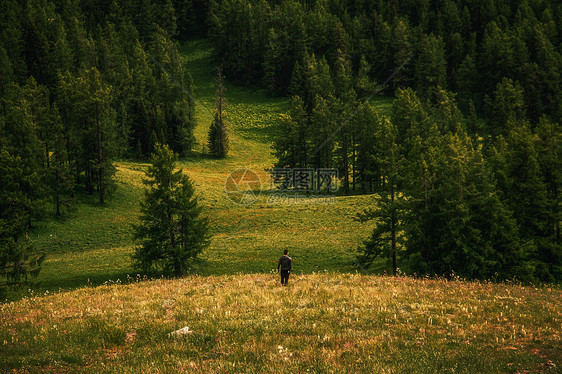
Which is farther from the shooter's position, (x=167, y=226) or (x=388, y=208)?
(x=167, y=226)

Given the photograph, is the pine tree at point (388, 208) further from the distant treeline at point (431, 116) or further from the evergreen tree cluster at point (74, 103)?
the evergreen tree cluster at point (74, 103)

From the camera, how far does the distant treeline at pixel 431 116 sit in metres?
28.4

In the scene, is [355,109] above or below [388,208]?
above

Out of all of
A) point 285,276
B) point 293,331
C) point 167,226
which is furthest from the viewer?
point 167,226

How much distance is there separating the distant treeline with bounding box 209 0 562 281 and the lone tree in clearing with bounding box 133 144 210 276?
47.4 feet

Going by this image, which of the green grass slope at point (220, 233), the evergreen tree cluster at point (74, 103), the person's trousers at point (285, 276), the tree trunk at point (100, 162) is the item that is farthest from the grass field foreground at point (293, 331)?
the tree trunk at point (100, 162)

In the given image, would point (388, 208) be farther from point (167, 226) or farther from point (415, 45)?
point (415, 45)

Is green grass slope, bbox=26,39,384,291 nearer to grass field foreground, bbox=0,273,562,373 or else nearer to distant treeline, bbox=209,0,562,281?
distant treeline, bbox=209,0,562,281

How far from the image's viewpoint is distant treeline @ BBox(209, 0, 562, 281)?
2841 centimetres

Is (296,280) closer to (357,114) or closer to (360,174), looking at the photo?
(360,174)

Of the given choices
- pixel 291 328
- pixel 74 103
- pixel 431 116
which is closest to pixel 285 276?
pixel 291 328

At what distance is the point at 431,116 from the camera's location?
65.6 m

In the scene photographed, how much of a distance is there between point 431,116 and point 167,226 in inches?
2120

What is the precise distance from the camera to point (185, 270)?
30422 mm
